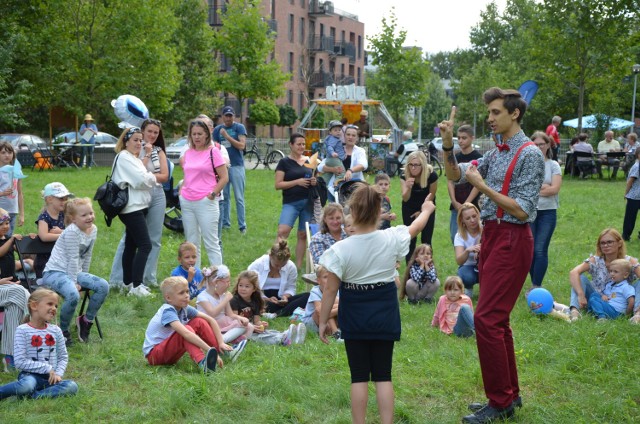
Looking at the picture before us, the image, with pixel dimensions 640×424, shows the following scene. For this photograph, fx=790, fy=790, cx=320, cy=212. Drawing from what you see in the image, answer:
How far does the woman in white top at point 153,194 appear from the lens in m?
9.06

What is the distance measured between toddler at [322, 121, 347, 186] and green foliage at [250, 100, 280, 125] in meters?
35.6

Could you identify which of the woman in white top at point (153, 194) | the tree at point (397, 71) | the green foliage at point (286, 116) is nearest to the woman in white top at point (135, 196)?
the woman in white top at point (153, 194)

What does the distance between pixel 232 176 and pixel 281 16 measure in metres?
49.7

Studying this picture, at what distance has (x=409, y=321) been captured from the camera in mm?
8047

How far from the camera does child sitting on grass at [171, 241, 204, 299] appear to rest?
8016mm

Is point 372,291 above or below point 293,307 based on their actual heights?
above

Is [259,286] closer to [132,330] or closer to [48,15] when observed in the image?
[132,330]

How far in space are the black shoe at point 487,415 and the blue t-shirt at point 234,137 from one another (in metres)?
9.26

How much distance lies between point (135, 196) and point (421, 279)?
332 centimetres

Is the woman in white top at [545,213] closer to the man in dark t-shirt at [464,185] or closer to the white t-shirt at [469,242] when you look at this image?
the white t-shirt at [469,242]

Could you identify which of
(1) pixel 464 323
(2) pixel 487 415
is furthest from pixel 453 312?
(2) pixel 487 415

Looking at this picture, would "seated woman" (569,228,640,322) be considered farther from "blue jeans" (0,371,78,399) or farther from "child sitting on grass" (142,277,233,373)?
"blue jeans" (0,371,78,399)

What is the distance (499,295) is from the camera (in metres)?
4.90

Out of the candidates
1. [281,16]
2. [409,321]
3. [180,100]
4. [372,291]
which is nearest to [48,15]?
[180,100]
